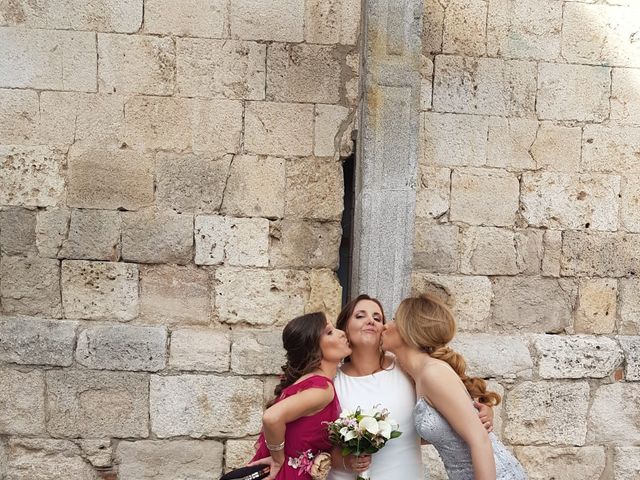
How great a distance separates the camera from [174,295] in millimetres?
4500

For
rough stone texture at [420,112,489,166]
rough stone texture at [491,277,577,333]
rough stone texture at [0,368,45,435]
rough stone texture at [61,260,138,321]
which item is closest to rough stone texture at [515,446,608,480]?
rough stone texture at [491,277,577,333]

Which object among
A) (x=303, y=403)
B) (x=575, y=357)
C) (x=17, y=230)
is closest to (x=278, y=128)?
(x=17, y=230)

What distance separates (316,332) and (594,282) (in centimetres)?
287

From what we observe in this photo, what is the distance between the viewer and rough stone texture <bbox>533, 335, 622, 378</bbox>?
463cm

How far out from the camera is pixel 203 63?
445 centimetres

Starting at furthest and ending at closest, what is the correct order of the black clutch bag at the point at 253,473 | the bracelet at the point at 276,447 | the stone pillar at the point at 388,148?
1. the stone pillar at the point at 388,148
2. the black clutch bag at the point at 253,473
3. the bracelet at the point at 276,447

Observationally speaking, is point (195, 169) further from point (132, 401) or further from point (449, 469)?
point (449, 469)

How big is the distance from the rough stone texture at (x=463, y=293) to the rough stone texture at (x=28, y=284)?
254 cm

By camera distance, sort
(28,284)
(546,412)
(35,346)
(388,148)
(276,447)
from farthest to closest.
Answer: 1. (546,412)
2. (28,284)
3. (35,346)
4. (388,148)
5. (276,447)

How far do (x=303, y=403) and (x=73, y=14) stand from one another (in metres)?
3.19

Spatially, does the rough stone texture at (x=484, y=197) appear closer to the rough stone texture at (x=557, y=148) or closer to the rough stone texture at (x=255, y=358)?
the rough stone texture at (x=557, y=148)

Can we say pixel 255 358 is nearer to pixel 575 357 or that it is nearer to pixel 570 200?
pixel 575 357

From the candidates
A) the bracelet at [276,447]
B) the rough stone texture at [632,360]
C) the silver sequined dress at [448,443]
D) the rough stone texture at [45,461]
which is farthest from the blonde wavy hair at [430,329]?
the rough stone texture at [45,461]

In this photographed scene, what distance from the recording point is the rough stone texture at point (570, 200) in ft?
15.6
